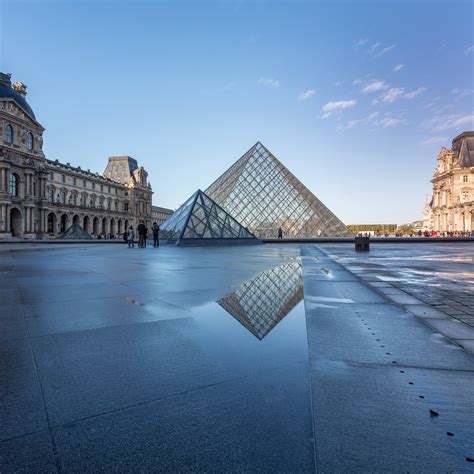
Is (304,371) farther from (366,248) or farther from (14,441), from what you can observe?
(366,248)

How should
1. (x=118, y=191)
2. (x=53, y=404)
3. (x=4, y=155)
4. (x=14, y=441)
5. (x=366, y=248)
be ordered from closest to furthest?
(x=14, y=441) → (x=53, y=404) → (x=366, y=248) → (x=4, y=155) → (x=118, y=191)

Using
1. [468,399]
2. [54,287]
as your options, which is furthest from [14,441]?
[54,287]

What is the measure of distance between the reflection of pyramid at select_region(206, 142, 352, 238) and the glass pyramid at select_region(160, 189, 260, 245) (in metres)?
12.5

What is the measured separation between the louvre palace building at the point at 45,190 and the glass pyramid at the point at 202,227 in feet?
98.8

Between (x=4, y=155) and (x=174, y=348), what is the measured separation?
1977 inches

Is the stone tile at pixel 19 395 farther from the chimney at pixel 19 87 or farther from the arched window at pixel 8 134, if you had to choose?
the chimney at pixel 19 87

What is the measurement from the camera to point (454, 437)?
127 cm

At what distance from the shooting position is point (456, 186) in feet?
210

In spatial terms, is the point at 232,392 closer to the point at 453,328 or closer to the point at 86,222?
the point at 453,328

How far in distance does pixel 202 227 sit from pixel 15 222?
37.3 meters

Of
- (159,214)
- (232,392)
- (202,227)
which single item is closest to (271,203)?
(202,227)

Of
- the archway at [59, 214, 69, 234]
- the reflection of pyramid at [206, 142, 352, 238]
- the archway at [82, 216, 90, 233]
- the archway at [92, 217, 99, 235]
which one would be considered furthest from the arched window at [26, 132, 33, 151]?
A: the reflection of pyramid at [206, 142, 352, 238]

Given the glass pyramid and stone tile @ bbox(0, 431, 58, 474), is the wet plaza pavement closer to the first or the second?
stone tile @ bbox(0, 431, 58, 474)

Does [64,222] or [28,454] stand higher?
[64,222]
